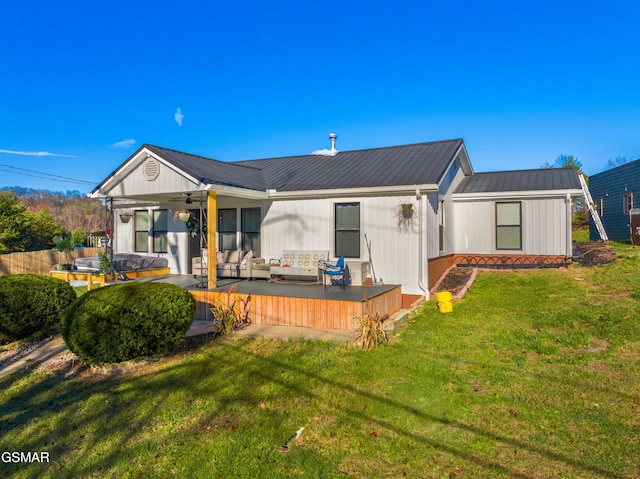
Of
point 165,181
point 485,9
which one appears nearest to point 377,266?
point 165,181

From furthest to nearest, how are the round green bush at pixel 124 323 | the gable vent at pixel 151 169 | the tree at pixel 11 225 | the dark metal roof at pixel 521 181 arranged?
the tree at pixel 11 225
the dark metal roof at pixel 521 181
the gable vent at pixel 151 169
the round green bush at pixel 124 323

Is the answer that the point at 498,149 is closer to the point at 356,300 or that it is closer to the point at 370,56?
the point at 370,56

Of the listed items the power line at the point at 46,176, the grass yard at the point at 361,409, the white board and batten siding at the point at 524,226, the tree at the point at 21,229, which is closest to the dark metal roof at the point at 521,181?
the white board and batten siding at the point at 524,226

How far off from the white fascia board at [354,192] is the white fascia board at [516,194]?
Result: 4.20 meters

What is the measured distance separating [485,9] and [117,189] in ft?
41.4

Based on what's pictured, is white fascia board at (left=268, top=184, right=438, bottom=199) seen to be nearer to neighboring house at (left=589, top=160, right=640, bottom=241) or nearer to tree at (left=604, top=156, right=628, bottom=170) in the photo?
neighboring house at (left=589, top=160, right=640, bottom=241)

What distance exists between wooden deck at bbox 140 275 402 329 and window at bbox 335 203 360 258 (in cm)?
133

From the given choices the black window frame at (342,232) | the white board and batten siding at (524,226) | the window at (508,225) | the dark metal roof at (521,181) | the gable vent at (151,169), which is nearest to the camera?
the gable vent at (151,169)

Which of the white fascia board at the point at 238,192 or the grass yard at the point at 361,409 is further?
the white fascia board at the point at 238,192

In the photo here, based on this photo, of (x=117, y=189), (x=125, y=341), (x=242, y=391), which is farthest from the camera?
(x=117, y=189)

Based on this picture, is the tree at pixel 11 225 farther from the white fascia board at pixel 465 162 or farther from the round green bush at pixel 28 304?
the white fascia board at pixel 465 162

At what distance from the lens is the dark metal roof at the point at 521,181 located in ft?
41.3

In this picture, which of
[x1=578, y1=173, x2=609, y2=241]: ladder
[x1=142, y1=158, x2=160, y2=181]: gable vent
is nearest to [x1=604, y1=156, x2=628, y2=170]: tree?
[x1=578, y1=173, x2=609, y2=241]: ladder

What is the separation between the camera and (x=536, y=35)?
14.5 meters
